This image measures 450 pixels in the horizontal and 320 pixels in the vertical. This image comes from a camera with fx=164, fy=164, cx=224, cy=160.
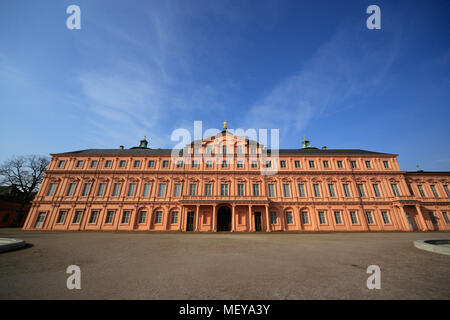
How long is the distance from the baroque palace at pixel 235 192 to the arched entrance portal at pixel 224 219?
143 mm

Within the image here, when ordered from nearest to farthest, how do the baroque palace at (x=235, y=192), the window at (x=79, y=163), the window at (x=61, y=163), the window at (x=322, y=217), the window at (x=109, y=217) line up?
the baroque palace at (x=235, y=192)
the window at (x=322, y=217)
the window at (x=109, y=217)
the window at (x=61, y=163)
the window at (x=79, y=163)

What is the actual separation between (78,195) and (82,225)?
16.0 ft

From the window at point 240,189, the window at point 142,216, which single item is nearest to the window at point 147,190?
the window at point 142,216

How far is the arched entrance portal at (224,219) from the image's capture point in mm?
24411

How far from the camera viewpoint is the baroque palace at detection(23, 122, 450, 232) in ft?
80.0

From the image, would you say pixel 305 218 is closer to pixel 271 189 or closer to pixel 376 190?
pixel 271 189

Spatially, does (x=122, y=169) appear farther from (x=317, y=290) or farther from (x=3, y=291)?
(x=317, y=290)

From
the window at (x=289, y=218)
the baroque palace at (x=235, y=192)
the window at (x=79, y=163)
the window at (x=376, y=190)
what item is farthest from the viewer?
the window at (x=79, y=163)

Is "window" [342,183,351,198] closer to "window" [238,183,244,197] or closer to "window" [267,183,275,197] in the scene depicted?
"window" [267,183,275,197]

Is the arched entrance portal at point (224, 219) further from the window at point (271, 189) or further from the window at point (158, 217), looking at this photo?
the window at point (158, 217)

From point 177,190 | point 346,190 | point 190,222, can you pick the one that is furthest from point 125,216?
point 346,190

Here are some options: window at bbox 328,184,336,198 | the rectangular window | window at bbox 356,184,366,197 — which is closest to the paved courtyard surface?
the rectangular window

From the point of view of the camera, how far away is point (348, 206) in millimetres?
25375
